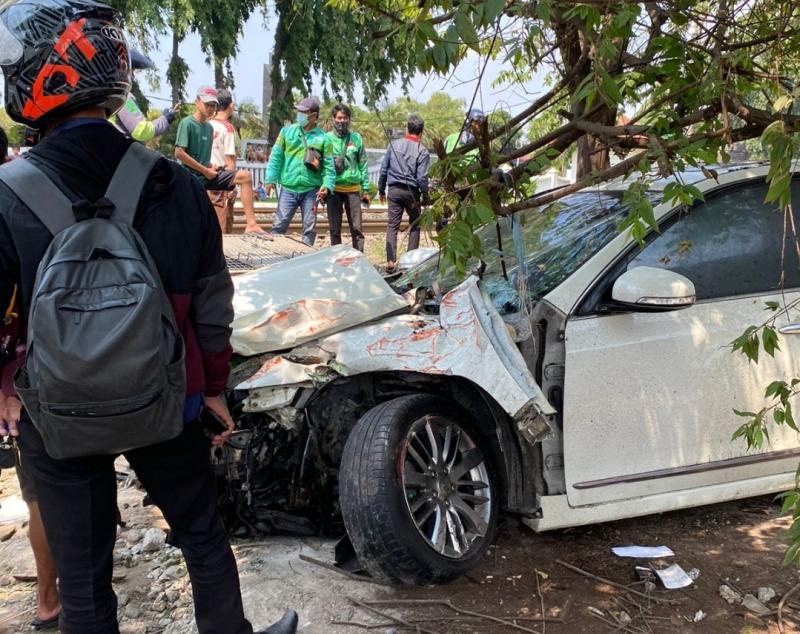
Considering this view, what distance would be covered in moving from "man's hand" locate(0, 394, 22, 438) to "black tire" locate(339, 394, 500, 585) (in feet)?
3.92

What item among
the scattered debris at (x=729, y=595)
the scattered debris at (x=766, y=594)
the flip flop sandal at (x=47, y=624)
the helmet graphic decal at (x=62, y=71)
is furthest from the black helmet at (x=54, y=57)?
the scattered debris at (x=766, y=594)

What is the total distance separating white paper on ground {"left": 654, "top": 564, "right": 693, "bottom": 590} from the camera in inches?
118

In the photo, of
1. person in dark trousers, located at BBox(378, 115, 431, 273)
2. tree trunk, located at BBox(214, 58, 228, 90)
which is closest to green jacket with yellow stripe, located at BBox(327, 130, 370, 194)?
person in dark trousers, located at BBox(378, 115, 431, 273)

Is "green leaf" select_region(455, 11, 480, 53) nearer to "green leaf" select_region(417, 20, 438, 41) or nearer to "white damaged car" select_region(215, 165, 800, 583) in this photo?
"green leaf" select_region(417, 20, 438, 41)

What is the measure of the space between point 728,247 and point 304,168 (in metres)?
5.56

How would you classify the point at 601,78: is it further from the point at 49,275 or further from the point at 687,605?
the point at 687,605

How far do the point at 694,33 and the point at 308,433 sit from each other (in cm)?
215

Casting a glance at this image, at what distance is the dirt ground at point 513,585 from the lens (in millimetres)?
2793

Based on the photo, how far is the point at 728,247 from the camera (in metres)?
3.37

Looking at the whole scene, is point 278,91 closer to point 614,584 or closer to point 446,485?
point 446,485

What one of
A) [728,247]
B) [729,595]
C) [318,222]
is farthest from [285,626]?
[318,222]

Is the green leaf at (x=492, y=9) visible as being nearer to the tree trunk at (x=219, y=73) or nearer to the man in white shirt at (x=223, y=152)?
the man in white shirt at (x=223, y=152)

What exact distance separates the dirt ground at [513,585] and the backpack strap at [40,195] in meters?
1.69

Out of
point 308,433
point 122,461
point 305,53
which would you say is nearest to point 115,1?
point 305,53
